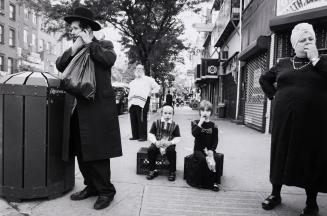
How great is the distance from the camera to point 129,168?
17.7 ft

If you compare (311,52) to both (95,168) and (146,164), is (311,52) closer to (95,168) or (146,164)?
(95,168)

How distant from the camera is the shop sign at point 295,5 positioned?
8.73 m

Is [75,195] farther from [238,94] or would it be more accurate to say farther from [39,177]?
[238,94]

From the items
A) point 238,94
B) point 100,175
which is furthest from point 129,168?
point 238,94

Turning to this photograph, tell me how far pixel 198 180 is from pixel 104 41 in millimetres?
2113

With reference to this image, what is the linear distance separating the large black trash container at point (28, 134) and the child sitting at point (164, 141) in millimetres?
1478

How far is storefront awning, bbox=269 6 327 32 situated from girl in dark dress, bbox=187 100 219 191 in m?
5.62

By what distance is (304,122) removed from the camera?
327cm

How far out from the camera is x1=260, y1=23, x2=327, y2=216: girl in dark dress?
3240mm

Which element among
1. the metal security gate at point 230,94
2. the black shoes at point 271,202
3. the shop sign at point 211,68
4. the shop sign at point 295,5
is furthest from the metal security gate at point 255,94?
the shop sign at point 211,68

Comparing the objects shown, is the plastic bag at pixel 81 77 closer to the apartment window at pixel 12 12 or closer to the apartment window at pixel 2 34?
the apartment window at pixel 2 34

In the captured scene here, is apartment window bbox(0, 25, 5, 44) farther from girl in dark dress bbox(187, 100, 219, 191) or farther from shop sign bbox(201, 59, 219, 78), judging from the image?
girl in dark dress bbox(187, 100, 219, 191)

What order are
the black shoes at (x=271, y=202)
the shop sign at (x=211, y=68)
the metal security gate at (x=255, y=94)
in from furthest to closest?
the shop sign at (x=211, y=68)
the metal security gate at (x=255, y=94)
the black shoes at (x=271, y=202)

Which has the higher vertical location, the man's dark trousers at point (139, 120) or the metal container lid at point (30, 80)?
the metal container lid at point (30, 80)
